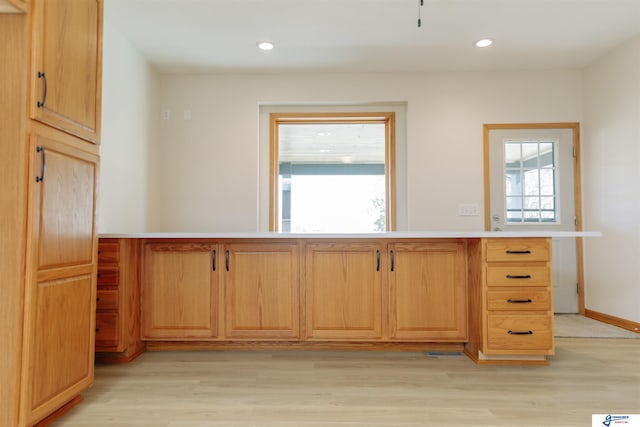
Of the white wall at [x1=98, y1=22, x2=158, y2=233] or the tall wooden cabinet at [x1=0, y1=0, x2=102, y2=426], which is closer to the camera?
the tall wooden cabinet at [x1=0, y1=0, x2=102, y2=426]

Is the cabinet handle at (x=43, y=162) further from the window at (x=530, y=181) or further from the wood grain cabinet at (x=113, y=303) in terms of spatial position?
the window at (x=530, y=181)

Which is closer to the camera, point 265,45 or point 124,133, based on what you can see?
point 124,133

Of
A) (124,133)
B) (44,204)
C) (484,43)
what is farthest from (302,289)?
(484,43)

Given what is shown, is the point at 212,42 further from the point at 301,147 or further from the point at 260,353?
the point at 301,147

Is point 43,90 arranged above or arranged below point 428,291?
above

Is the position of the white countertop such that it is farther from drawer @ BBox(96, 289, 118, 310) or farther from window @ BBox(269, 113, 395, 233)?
window @ BBox(269, 113, 395, 233)

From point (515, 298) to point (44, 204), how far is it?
8.41 ft

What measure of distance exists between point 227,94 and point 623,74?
3.69 meters

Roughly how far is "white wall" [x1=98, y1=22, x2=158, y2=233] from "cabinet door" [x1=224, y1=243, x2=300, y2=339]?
A: 108 centimetres

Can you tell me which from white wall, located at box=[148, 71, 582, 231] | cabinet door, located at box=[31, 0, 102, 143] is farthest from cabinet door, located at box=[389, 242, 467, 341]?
cabinet door, located at box=[31, 0, 102, 143]

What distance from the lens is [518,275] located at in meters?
2.64

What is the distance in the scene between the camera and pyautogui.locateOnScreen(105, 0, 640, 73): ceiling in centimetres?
312

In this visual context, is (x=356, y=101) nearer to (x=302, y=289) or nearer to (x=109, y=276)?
(x=302, y=289)

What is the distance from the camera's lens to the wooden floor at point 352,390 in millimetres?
1932
